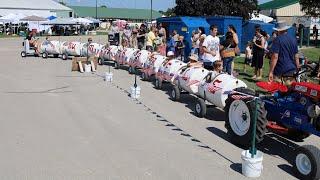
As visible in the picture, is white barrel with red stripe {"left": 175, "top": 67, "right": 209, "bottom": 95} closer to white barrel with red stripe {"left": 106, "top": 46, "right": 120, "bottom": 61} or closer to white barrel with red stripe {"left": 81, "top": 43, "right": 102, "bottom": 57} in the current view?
white barrel with red stripe {"left": 106, "top": 46, "right": 120, "bottom": 61}

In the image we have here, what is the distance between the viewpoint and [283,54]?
29.9 feet

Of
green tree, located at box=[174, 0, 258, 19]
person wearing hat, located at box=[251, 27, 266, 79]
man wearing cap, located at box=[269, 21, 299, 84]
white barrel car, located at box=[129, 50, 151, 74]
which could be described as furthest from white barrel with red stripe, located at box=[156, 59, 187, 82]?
green tree, located at box=[174, 0, 258, 19]

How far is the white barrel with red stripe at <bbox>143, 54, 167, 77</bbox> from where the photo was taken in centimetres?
1474

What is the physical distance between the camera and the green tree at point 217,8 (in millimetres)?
57200

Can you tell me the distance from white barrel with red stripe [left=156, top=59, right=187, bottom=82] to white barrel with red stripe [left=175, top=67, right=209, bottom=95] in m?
0.93

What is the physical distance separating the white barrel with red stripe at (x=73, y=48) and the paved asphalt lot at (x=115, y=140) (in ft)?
30.0

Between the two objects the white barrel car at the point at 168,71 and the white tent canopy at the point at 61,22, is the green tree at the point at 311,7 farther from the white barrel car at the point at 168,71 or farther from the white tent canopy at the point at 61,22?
the white barrel car at the point at 168,71

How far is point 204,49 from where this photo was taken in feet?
44.3

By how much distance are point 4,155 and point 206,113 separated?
4.91 m

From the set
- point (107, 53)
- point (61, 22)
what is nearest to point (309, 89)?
point (107, 53)

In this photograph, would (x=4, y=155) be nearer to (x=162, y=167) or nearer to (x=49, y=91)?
(x=162, y=167)

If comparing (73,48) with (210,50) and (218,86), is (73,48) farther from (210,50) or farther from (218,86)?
(218,86)

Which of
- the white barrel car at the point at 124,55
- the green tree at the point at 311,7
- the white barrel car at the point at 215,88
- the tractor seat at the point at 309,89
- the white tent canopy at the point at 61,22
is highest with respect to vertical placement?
the green tree at the point at 311,7

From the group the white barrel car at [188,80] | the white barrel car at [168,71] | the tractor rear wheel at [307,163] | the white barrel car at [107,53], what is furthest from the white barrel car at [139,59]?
the tractor rear wheel at [307,163]
